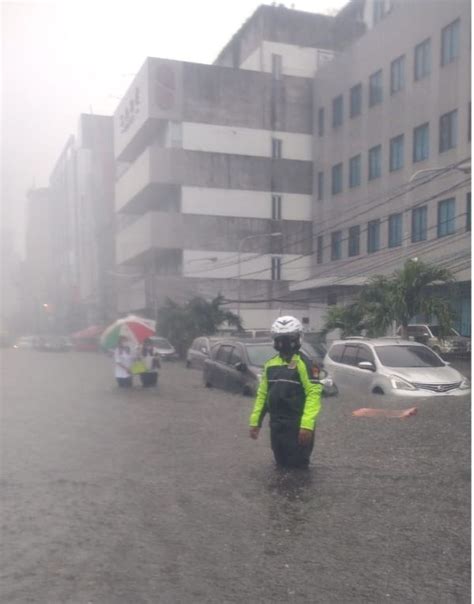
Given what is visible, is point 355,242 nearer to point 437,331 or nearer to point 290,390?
point 437,331

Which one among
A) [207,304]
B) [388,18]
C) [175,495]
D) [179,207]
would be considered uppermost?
[388,18]

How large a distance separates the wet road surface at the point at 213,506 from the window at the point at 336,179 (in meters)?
2.86

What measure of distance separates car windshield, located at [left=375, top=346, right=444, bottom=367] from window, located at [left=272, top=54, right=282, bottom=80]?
168 inches

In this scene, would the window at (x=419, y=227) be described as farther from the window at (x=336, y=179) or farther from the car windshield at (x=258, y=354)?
the car windshield at (x=258, y=354)

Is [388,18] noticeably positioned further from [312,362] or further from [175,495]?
[175,495]

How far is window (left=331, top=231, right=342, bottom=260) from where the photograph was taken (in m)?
Result: 7.37

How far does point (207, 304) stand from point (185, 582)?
398 cm

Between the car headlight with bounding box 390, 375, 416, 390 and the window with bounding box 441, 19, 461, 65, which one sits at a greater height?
the window with bounding box 441, 19, 461, 65

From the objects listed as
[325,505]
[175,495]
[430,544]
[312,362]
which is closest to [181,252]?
[312,362]

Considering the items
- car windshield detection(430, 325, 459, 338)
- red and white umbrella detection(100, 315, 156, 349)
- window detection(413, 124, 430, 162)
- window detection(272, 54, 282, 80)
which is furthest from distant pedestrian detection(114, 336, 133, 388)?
window detection(413, 124, 430, 162)

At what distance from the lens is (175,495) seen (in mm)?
4891

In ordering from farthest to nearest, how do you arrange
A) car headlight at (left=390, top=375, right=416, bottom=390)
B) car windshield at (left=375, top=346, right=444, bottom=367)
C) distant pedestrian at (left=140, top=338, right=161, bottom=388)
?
1. car headlight at (left=390, top=375, right=416, bottom=390)
2. car windshield at (left=375, top=346, right=444, bottom=367)
3. distant pedestrian at (left=140, top=338, right=161, bottom=388)

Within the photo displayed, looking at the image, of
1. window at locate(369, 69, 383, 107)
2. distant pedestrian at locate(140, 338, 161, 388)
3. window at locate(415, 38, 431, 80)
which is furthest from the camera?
window at locate(415, 38, 431, 80)

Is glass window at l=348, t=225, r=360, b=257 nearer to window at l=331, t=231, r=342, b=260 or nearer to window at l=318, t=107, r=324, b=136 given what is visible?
window at l=331, t=231, r=342, b=260
